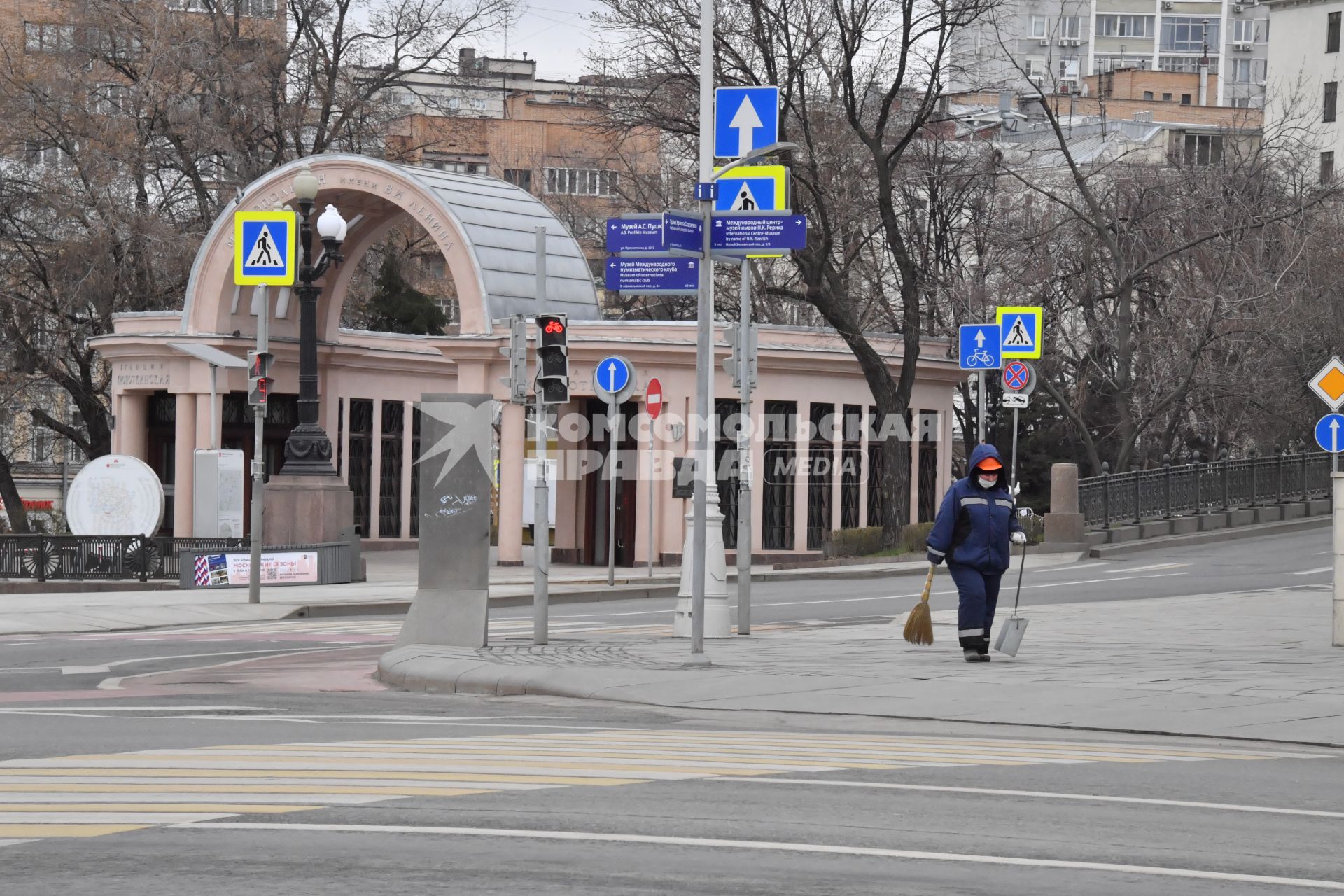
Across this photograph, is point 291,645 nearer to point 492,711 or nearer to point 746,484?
point 746,484

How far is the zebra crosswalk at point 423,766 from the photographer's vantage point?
7.87 metres

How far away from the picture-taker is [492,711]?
13109mm

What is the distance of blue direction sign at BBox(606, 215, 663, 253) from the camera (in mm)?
15445

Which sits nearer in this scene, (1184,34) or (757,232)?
→ (757,232)

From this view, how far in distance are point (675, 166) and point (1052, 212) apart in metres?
10.4

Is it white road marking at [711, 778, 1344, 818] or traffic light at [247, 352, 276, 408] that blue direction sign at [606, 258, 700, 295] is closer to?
white road marking at [711, 778, 1344, 818]

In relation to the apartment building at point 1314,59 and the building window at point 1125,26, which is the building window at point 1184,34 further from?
the apartment building at point 1314,59

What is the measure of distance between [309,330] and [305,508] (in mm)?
3194

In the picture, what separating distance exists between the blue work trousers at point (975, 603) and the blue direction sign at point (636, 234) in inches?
143

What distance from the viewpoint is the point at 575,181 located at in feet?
249

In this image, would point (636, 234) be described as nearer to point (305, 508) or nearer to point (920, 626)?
point (920, 626)

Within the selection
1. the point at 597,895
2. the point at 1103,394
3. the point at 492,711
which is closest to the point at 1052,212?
the point at 1103,394

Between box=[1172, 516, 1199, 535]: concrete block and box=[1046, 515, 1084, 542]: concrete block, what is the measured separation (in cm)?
322

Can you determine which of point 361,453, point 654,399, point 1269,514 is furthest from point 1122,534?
point 361,453
